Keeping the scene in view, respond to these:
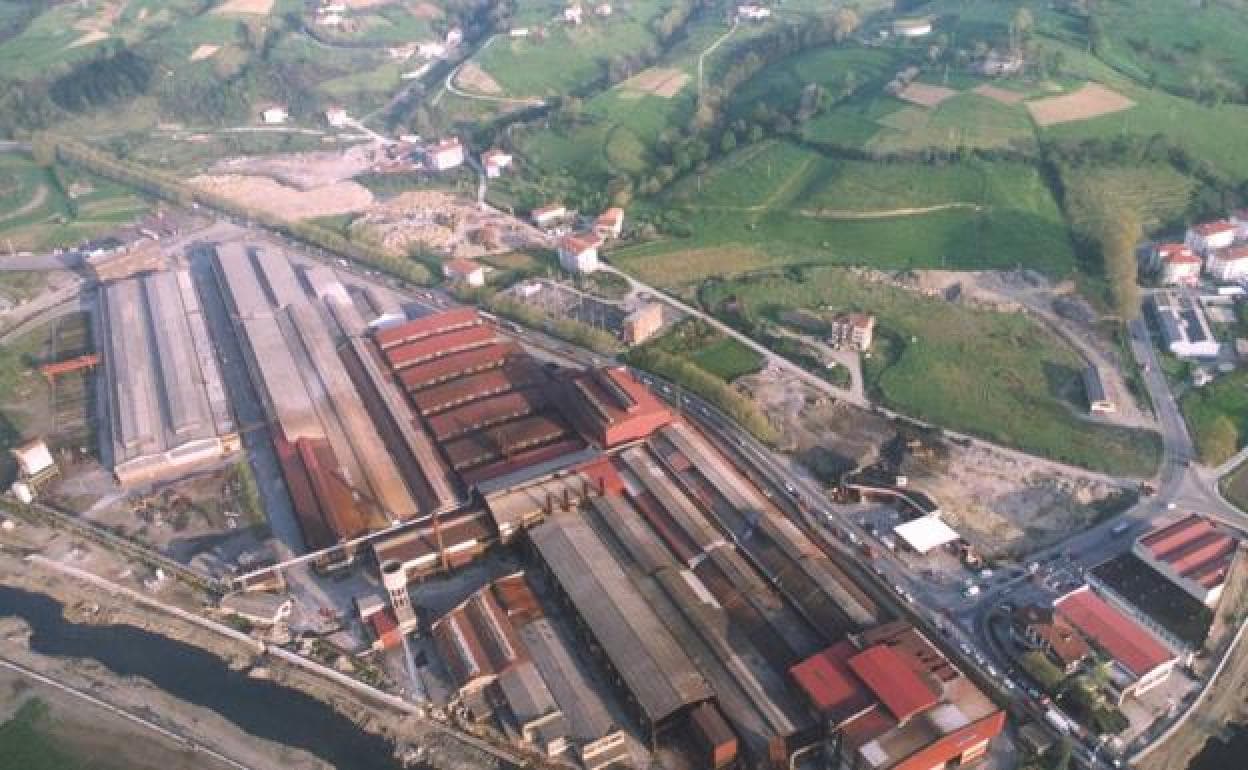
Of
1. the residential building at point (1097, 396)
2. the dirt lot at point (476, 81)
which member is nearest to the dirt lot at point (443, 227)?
the dirt lot at point (476, 81)

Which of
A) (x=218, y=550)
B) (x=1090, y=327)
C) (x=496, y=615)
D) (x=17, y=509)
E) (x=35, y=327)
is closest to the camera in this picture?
(x=496, y=615)

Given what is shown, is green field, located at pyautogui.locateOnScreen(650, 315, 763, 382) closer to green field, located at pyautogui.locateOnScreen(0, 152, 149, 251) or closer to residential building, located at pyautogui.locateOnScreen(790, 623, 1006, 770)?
residential building, located at pyautogui.locateOnScreen(790, 623, 1006, 770)

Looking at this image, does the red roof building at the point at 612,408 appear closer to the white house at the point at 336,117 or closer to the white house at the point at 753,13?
the white house at the point at 336,117

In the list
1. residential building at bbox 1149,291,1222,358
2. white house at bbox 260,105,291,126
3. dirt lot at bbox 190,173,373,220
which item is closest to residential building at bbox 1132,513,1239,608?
residential building at bbox 1149,291,1222,358

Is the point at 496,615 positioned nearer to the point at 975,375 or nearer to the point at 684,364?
the point at 684,364

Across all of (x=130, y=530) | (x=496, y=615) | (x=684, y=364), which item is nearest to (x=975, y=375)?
(x=684, y=364)

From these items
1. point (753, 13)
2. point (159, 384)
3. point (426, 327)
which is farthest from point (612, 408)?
point (753, 13)

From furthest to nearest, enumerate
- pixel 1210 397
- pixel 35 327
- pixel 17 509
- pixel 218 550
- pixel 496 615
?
pixel 35 327, pixel 1210 397, pixel 17 509, pixel 218 550, pixel 496 615
